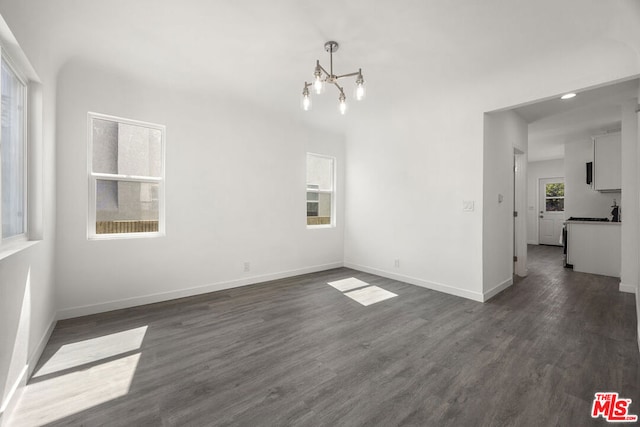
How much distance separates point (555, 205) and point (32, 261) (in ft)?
38.0

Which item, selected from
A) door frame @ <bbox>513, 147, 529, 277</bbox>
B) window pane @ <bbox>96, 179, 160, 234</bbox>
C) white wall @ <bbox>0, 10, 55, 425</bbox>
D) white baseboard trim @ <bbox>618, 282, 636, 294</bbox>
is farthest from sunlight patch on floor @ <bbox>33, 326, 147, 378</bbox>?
white baseboard trim @ <bbox>618, 282, 636, 294</bbox>

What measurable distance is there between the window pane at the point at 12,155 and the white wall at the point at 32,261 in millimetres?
108

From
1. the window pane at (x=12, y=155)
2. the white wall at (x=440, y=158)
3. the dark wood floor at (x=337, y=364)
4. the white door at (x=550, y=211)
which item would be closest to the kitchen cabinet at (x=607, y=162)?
the dark wood floor at (x=337, y=364)

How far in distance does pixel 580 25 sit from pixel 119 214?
4903 millimetres

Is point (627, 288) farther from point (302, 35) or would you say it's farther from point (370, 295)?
point (302, 35)

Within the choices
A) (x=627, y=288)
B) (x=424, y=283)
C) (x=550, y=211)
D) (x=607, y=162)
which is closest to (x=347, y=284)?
(x=424, y=283)

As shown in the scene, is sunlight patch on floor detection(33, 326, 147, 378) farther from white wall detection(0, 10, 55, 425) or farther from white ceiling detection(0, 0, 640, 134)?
white ceiling detection(0, 0, 640, 134)

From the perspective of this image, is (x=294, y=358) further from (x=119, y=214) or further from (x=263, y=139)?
(x=263, y=139)

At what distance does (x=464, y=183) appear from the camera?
12.4 ft

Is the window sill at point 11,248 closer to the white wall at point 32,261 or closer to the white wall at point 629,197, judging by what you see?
the white wall at point 32,261

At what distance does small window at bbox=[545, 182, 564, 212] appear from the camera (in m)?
8.62

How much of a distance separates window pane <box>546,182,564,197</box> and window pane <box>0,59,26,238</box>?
1156 centimetres

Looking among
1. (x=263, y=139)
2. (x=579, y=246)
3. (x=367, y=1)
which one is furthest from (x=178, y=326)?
(x=579, y=246)

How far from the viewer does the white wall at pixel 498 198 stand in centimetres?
367
